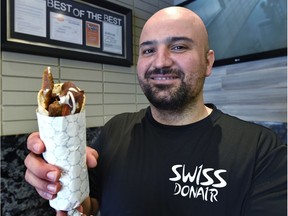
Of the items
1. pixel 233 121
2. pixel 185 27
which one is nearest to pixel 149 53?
pixel 185 27

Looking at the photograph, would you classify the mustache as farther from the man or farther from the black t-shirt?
the black t-shirt

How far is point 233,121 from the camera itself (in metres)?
0.81

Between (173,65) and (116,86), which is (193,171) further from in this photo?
(116,86)

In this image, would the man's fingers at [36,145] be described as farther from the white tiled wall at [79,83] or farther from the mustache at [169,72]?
the white tiled wall at [79,83]

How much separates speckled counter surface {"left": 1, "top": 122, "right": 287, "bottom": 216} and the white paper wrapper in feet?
1.96

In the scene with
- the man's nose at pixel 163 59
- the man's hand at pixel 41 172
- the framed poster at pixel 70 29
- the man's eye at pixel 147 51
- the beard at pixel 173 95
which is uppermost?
the framed poster at pixel 70 29

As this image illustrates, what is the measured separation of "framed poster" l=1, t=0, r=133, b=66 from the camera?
108 centimetres

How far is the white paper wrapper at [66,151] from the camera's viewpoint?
1.78 feet

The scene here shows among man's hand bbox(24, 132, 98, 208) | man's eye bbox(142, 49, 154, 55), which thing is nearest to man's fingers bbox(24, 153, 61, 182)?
man's hand bbox(24, 132, 98, 208)

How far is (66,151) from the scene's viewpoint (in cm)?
55

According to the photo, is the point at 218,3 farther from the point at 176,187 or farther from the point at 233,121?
the point at 176,187

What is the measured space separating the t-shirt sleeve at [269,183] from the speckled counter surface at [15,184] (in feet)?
3.11

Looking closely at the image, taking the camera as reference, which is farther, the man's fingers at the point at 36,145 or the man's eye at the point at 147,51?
the man's eye at the point at 147,51

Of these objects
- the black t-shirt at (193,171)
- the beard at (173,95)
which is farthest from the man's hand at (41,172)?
the beard at (173,95)
